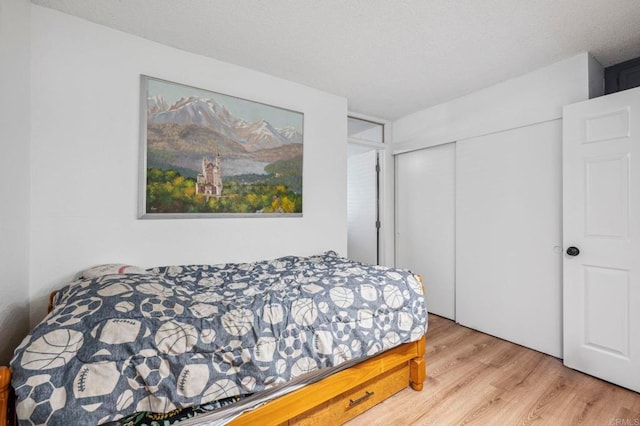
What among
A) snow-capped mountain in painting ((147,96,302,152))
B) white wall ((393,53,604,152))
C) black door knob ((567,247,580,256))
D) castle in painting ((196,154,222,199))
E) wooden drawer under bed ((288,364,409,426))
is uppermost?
white wall ((393,53,604,152))

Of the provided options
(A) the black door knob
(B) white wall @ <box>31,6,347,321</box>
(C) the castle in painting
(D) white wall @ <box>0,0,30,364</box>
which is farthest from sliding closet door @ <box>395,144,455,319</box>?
(D) white wall @ <box>0,0,30,364</box>

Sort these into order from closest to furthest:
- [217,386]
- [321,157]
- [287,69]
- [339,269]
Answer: [217,386] < [339,269] < [287,69] < [321,157]

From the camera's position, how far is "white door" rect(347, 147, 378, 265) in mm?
3979

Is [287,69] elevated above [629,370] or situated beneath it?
elevated above

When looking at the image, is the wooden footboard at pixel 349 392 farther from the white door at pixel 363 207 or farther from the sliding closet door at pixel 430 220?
the white door at pixel 363 207

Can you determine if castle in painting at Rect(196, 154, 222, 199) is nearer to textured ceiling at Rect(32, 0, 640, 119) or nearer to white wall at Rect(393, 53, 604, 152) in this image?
textured ceiling at Rect(32, 0, 640, 119)

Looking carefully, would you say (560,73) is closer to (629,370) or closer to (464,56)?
(464,56)

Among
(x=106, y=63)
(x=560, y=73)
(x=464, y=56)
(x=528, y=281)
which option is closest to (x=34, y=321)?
(x=106, y=63)

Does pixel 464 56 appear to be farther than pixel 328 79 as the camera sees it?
No

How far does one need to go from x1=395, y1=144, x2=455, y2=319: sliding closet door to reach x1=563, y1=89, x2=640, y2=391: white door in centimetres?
112

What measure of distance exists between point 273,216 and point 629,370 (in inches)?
112

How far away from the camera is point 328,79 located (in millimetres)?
2783

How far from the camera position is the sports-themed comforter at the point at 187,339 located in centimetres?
96

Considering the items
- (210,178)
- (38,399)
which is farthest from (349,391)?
(210,178)
